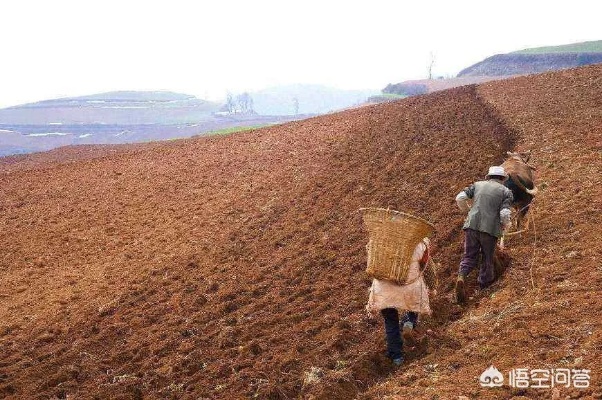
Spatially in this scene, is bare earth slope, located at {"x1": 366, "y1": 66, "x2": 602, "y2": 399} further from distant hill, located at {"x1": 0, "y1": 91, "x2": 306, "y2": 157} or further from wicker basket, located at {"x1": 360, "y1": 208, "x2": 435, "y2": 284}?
distant hill, located at {"x1": 0, "y1": 91, "x2": 306, "y2": 157}

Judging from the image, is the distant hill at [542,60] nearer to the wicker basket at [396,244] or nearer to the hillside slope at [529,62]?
the hillside slope at [529,62]

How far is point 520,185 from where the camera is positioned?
7.85 metres

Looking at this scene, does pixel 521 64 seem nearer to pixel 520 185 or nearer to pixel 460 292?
pixel 520 185

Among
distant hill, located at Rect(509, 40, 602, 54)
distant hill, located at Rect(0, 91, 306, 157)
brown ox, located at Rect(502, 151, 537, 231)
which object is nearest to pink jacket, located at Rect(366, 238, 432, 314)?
brown ox, located at Rect(502, 151, 537, 231)

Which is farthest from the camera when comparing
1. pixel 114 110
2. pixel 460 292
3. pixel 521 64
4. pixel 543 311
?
pixel 114 110

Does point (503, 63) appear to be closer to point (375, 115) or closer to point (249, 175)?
point (375, 115)

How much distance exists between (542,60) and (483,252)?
2867 inches

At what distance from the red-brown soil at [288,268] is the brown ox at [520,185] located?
43cm

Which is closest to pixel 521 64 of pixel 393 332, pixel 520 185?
pixel 520 185

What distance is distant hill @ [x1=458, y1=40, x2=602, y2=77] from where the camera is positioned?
215 ft

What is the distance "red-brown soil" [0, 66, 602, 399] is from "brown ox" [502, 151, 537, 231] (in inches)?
16.9

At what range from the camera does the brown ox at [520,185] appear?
25.9 feet

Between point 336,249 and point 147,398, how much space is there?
445 centimetres

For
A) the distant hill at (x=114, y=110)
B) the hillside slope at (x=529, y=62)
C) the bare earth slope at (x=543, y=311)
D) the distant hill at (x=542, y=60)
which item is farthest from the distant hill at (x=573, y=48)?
the distant hill at (x=114, y=110)
